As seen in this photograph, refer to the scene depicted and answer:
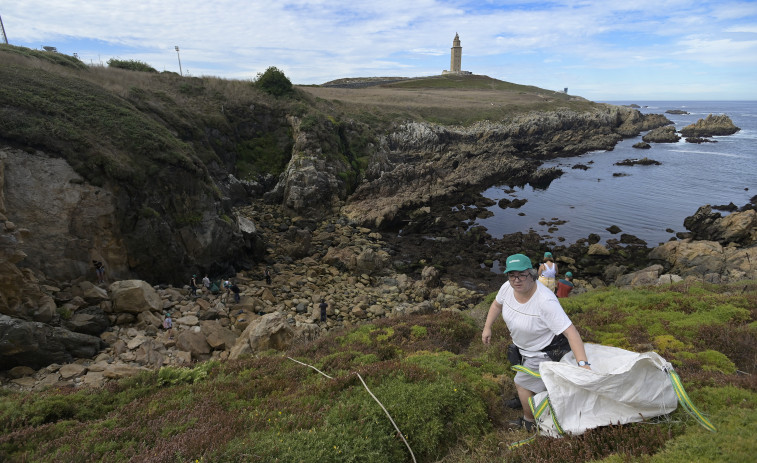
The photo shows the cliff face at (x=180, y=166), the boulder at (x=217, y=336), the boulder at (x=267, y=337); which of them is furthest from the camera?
the cliff face at (x=180, y=166)

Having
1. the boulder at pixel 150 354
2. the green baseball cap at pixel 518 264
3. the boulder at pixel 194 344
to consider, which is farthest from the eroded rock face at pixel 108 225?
the green baseball cap at pixel 518 264

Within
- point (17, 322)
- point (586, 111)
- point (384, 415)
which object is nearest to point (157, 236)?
point (17, 322)

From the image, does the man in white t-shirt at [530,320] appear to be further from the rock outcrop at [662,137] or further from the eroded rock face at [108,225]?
the rock outcrop at [662,137]

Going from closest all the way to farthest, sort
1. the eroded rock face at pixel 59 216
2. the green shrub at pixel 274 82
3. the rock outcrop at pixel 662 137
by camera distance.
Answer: the eroded rock face at pixel 59 216
the green shrub at pixel 274 82
the rock outcrop at pixel 662 137

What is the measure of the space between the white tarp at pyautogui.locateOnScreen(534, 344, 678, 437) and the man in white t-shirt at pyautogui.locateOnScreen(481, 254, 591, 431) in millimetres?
349

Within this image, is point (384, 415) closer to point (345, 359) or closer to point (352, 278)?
point (345, 359)

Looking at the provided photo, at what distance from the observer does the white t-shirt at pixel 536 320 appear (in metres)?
4.73

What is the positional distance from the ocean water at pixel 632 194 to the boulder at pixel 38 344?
29.6 m

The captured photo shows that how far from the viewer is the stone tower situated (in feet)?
449

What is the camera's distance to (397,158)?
52.8 meters

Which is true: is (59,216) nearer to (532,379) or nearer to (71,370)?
(71,370)

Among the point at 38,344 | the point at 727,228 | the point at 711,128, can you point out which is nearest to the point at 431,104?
the point at 727,228

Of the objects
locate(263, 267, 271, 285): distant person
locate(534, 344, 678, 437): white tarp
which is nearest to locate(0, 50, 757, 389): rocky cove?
locate(263, 267, 271, 285): distant person

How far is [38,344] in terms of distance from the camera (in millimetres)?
11195
